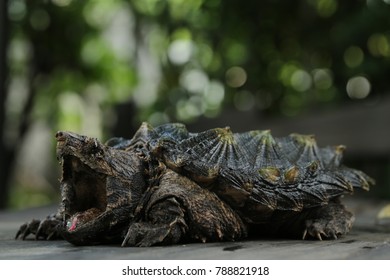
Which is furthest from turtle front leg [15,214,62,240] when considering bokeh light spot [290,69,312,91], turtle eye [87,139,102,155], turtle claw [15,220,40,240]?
bokeh light spot [290,69,312,91]

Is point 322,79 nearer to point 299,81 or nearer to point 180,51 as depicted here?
point 299,81

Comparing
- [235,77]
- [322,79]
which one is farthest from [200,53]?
[322,79]

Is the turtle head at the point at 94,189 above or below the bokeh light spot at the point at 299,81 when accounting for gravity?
below

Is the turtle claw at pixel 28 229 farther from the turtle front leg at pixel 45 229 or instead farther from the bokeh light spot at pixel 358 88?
the bokeh light spot at pixel 358 88

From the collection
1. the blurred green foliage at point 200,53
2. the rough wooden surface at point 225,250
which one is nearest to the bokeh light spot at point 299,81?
the blurred green foliage at point 200,53

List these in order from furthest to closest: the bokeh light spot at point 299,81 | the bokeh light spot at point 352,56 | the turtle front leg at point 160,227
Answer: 1. the bokeh light spot at point 299,81
2. the bokeh light spot at point 352,56
3. the turtle front leg at point 160,227

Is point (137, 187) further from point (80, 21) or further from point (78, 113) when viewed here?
point (78, 113)

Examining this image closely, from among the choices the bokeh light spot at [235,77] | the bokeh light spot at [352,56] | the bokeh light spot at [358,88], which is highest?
the bokeh light spot at [235,77]

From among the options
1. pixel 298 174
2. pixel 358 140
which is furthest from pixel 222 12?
pixel 298 174
